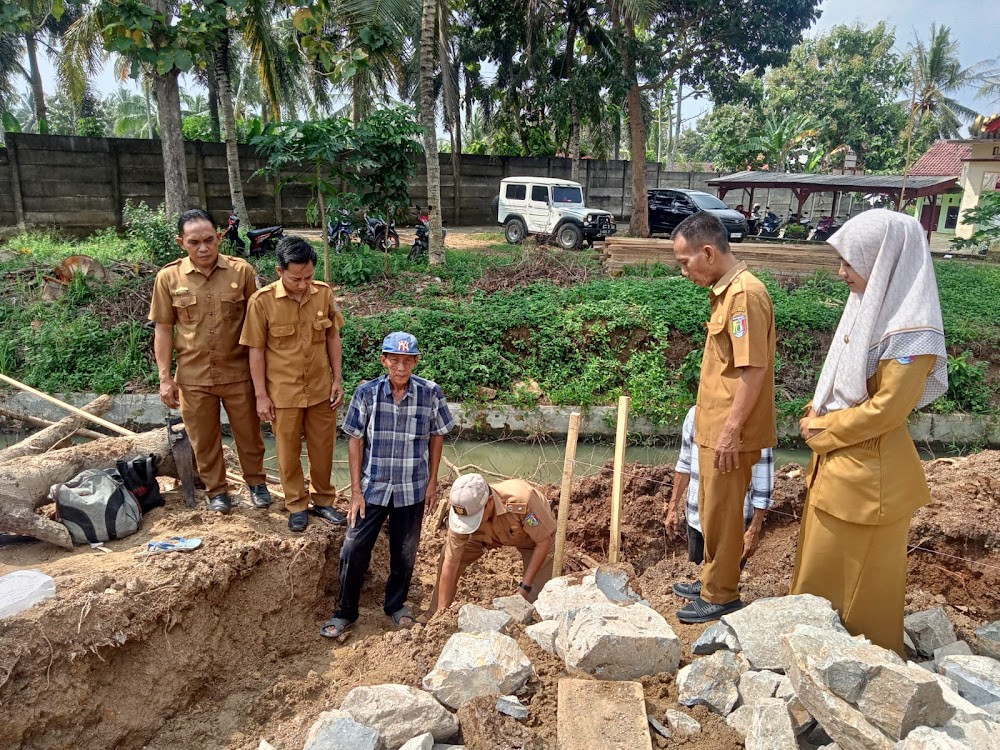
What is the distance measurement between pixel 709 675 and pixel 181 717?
7.86 feet

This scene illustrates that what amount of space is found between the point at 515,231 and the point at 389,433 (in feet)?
43.5

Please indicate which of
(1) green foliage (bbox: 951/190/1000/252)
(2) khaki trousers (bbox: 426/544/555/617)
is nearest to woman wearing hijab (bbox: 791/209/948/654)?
(2) khaki trousers (bbox: 426/544/555/617)

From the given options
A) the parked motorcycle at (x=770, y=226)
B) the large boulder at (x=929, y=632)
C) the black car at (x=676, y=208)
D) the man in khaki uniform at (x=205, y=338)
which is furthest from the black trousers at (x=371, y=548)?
the parked motorcycle at (x=770, y=226)

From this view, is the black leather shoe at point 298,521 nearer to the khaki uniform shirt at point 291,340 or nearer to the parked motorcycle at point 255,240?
the khaki uniform shirt at point 291,340

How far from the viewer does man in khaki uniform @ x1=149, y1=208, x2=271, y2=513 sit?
3609mm

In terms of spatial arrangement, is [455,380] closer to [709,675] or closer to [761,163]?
[709,675]

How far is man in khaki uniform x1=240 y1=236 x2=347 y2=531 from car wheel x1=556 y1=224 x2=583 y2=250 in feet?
38.7

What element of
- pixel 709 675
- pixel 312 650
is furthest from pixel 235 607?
pixel 709 675

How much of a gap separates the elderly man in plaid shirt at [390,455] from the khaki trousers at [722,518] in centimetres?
135

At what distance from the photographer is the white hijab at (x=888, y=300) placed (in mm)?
2238

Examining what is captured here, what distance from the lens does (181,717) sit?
3.04 m

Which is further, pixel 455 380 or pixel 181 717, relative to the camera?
pixel 455 380

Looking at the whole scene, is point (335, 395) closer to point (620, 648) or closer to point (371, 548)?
point (371, 548)

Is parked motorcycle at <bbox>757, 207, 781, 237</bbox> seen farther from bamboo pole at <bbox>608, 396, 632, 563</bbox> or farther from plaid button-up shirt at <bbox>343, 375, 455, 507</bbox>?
plaid button-up shirt at <bbox>343, 375, 455, 507</bbox>
